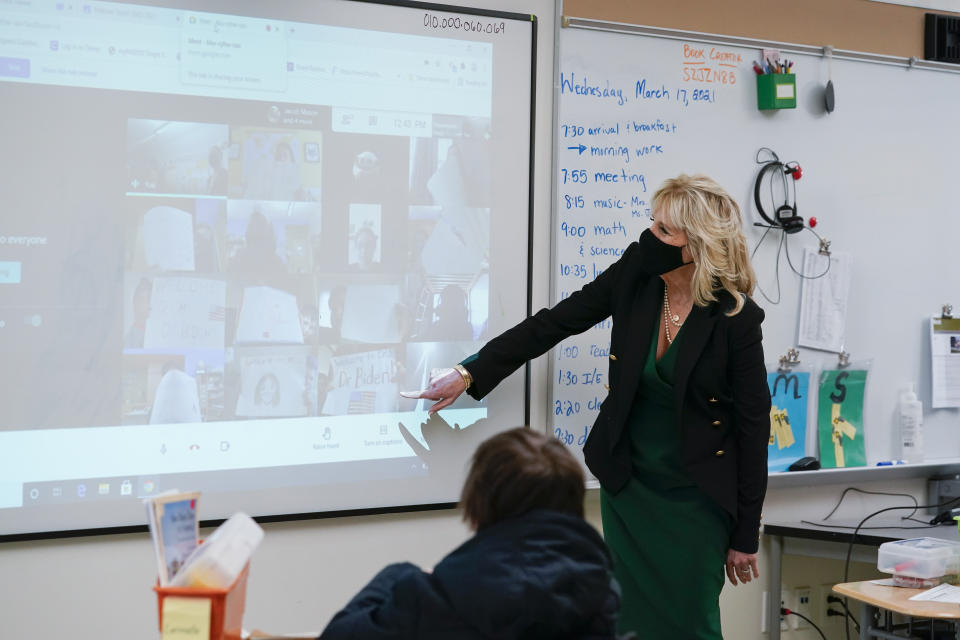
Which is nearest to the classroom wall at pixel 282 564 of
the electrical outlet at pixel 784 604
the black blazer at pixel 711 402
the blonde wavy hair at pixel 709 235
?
the black blazer at pixel 711 402

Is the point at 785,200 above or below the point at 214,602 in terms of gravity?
above

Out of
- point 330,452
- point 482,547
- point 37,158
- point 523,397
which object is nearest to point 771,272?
point 523,397

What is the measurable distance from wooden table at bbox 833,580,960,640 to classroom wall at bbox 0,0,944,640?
630 mm

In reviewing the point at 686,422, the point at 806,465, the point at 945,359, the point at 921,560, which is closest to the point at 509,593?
the point at 686,422

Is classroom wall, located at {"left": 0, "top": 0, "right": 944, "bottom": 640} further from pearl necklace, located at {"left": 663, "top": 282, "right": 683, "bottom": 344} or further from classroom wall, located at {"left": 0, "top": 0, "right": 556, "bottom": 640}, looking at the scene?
pearl necklace, located at {"left": 663, "top": 282, "right": 683, "bottom": 344}

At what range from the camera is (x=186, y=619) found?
1.26 metres

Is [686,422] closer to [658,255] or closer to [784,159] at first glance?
[658,255]

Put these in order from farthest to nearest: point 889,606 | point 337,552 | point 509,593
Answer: point 337,552
point 889,606
point 509,593

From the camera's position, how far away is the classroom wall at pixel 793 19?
2.87 meters

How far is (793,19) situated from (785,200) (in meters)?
0.65

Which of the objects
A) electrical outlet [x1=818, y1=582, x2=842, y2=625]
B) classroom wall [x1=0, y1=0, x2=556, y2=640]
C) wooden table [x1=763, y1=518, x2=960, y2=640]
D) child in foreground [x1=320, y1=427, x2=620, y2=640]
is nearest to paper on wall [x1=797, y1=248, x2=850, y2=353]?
wooden table [x1=763, y1=518, x2=960, y2=640]

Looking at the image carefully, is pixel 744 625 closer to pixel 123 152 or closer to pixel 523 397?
pixel 523 397

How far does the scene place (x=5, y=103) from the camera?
7.23ft

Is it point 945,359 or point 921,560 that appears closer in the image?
point 921,560
